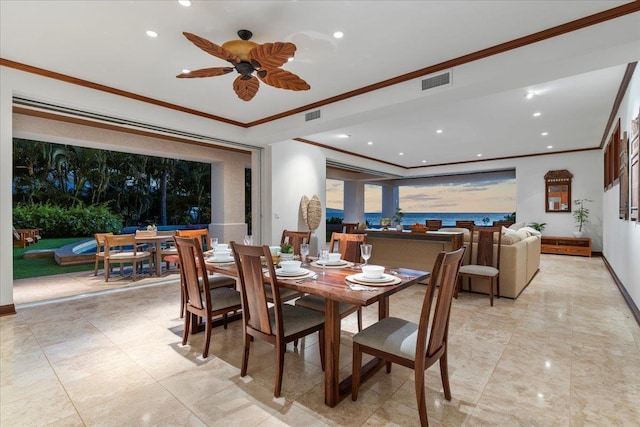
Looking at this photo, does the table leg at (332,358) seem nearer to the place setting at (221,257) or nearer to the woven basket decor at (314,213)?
the place setting at (221,257)

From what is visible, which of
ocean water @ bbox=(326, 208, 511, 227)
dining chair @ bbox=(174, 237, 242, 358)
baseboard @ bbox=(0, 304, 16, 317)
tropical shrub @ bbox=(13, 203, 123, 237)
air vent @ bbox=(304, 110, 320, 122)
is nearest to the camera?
dining chair @ bbox=(174, 237, 242, 358)

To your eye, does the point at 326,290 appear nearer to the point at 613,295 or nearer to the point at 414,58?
the point at 414,58

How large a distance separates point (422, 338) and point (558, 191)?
912 cm

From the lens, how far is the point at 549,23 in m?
2.61

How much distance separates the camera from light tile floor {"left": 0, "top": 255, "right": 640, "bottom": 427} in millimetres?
1780

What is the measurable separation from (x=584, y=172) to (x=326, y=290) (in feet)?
30.9

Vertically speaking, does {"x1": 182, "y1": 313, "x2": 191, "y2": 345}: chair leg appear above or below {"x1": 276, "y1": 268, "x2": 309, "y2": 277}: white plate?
below

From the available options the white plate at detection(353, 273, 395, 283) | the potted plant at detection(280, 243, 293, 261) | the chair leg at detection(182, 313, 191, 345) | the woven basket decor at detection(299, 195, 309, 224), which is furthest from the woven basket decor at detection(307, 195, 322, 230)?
the white plate at detection(353, 273, 395, 283)

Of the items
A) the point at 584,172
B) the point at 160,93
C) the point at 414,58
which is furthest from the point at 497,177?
the point at 160,93

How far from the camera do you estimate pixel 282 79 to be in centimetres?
291

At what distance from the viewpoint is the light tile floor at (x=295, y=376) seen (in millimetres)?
1780

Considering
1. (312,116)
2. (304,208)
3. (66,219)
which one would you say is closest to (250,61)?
(312,116)

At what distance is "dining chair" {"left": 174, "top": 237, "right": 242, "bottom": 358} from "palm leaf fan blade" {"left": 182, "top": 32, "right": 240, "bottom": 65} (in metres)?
1.47

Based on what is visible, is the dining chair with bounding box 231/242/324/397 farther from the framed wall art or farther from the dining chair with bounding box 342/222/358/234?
the framed wall art
